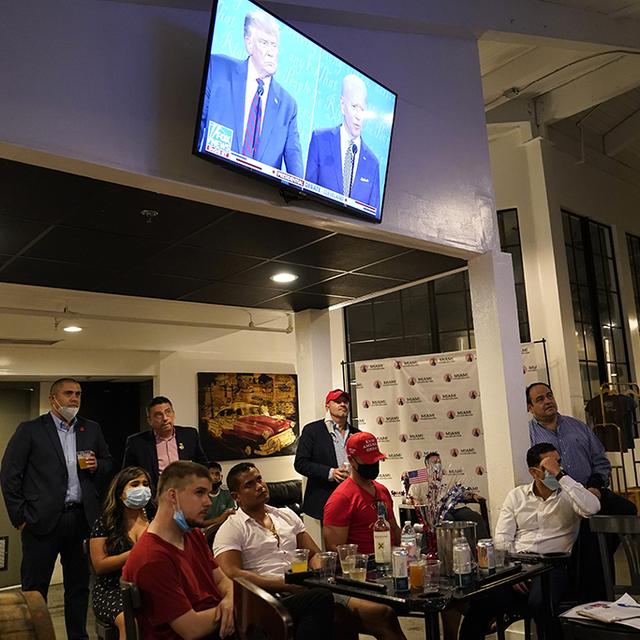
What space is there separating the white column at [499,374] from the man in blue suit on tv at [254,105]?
183 centimetres

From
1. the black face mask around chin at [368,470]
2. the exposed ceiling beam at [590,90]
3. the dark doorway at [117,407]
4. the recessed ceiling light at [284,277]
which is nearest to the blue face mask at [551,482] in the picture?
the black face mask around chin at [368,470]

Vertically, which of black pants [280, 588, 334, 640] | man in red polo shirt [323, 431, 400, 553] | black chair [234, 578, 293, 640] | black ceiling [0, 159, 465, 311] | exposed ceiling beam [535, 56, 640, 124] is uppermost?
exposed ceiling beam [535, 56, 640, 124]

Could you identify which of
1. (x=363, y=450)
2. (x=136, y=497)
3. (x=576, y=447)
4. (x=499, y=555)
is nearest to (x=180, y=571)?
(x=136, y=497)

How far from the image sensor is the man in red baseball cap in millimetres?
4820

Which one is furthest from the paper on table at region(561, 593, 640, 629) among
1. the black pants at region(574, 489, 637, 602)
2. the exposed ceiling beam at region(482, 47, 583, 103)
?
the exposed ceiling beam at region(482, 47, 583, 103)

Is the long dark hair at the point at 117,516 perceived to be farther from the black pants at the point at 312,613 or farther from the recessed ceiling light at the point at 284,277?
the recessed ceiling light at the point at 284,277

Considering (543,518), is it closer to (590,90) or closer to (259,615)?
(259,615)

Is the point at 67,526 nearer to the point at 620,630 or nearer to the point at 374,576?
the point at 374,576

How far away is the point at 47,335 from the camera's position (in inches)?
263

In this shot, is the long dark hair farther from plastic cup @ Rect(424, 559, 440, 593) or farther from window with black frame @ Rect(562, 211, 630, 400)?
window with black frame @ Rect(562, 211, 630, 400)

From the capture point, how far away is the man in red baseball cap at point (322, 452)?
4.82 meters

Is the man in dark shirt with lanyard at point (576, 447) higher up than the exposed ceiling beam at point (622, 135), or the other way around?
the exposed ceiling beam at point (622, 135)

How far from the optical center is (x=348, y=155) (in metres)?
3.45

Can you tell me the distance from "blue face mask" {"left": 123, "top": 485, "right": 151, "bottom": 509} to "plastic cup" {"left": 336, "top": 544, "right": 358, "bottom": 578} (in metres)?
0.98
